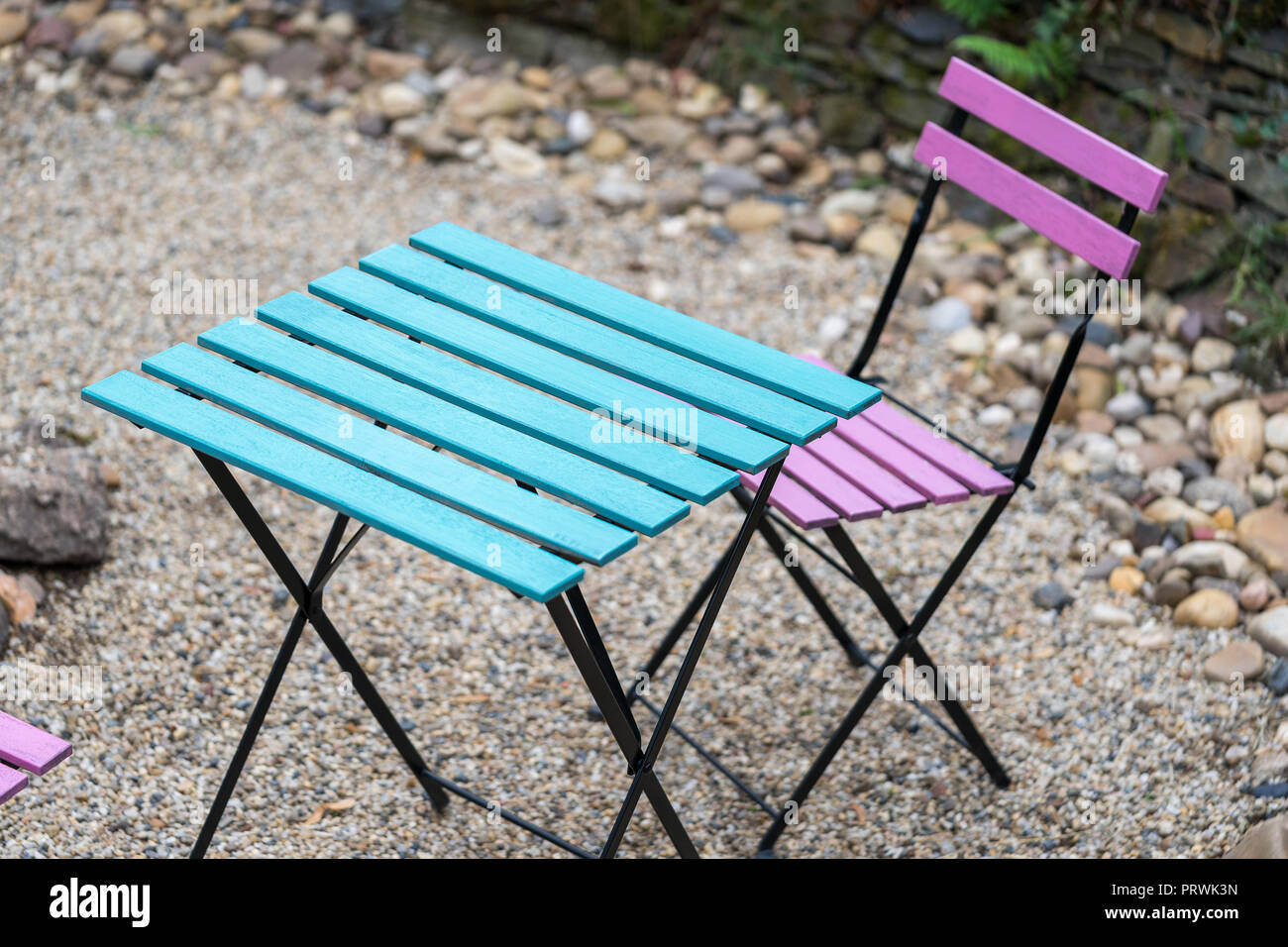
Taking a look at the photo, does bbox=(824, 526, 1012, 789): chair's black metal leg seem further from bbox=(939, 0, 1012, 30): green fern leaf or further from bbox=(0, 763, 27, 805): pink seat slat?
bbox=(939, 0, 1012, 30): green fern leaf

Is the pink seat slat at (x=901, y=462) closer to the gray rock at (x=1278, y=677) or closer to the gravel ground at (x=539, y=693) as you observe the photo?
the gravel ground at (x=539, y=693)

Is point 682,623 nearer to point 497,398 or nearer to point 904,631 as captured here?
point 904,631

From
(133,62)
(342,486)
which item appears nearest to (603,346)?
(342,486)

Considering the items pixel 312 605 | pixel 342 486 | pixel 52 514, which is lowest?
pixel 52 514

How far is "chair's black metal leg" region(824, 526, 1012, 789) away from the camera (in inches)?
104

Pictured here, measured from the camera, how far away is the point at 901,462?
2.75m

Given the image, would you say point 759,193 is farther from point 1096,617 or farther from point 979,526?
point 979,526

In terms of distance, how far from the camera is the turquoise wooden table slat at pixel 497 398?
209 cm

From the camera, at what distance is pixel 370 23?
6094 millimetres

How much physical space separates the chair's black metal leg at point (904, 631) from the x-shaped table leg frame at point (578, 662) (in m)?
0.28

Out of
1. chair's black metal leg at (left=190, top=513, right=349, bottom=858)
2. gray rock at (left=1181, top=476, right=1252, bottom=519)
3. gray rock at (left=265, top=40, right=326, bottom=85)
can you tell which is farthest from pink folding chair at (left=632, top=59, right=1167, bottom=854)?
gray rock at (left=265, top=40, right=326, bottom=85)

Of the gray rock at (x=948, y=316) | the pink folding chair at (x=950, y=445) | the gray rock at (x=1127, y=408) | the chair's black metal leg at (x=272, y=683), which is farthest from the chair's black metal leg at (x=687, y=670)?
the gray rock at (x=948, y=316)

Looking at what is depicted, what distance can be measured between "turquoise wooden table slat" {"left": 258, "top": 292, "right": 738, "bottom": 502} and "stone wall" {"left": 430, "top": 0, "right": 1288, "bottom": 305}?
9.62 feet

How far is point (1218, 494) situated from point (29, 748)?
3094mm
